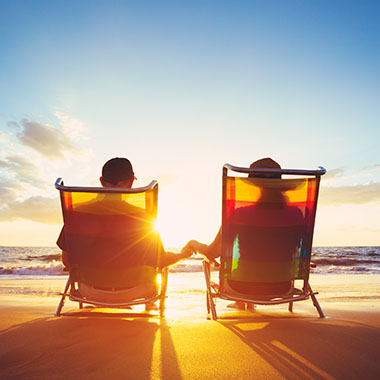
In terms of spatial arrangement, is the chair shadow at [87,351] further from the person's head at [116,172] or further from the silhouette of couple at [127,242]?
the person's head at [116,172]

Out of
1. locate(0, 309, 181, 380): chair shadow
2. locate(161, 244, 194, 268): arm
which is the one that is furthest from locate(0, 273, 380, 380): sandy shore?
locate(161, 244, 194, 268): arm

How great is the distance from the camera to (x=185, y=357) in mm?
1856

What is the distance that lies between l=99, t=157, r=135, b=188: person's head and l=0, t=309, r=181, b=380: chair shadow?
4.38 ft

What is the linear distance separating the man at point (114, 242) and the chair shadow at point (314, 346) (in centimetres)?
99

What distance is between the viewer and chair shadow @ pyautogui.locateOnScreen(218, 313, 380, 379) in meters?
1.71

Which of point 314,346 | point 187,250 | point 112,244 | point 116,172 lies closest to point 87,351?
point 112,244

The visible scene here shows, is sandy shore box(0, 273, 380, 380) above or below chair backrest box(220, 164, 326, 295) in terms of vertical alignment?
below

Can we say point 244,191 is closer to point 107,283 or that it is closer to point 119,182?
point 119,182

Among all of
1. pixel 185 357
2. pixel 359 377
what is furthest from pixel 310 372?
pixel 185 357

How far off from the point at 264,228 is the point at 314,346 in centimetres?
121

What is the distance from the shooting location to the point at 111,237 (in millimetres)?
2947

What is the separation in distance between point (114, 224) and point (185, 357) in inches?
58.0

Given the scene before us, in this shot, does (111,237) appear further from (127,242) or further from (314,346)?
(314,346)

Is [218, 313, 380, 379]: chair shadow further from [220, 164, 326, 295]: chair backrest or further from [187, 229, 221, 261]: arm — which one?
[187, 229, 221, 261]: arm
